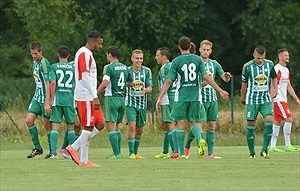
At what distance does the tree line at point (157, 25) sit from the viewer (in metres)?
52.6

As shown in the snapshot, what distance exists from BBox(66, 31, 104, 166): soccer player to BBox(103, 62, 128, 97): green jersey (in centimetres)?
365

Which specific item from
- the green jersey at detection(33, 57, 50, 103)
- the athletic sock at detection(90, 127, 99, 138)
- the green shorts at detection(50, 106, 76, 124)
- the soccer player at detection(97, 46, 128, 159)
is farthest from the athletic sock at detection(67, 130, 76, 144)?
the athletic sock at detection(90, 127, 99, 138)

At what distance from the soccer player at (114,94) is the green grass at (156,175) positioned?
239cm

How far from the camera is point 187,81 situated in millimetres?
17766

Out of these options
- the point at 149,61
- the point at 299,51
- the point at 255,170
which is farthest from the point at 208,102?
the point at 299,51

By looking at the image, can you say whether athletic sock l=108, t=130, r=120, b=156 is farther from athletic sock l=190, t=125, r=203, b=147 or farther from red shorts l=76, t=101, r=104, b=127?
red shorts l=76, t=101, r=104, b=127

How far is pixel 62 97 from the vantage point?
19.8 m

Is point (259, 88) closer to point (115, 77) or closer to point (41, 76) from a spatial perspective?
point (115, 77)

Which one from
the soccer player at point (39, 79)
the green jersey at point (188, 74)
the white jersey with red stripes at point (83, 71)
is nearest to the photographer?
the white jersey with red stripes at point (83, 71)

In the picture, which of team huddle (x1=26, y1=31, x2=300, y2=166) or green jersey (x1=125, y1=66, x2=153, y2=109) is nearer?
team huddle (x1=26, y1=31, x2=300, y2=166)

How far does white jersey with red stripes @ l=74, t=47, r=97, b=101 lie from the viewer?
15.6m

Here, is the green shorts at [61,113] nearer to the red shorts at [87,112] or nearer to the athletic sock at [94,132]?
the athletic sock at [94,132]

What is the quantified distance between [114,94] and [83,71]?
4279 millimetres

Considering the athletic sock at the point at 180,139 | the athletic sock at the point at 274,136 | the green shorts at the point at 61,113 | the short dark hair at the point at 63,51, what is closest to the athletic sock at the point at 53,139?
the green shorts at the point at 61,113
